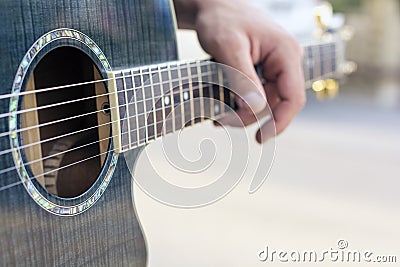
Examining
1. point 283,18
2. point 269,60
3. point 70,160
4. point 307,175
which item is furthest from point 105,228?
point 283,18

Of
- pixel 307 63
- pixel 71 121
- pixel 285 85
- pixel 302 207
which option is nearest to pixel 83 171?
pixel 71 121

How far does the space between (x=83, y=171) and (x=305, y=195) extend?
0.93m

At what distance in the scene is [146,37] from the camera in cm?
52

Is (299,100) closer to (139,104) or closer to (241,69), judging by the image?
(241,69)

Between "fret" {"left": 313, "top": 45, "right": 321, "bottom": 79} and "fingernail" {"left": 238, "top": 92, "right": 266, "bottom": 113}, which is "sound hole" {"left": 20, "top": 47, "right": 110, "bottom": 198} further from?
"fret" {"left": 313, "top": 45, "right": 321, "bottom": 79}

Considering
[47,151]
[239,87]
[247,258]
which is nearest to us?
[47,151]

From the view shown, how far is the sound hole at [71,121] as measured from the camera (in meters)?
0.46

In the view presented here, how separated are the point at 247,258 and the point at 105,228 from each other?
19.5 inches

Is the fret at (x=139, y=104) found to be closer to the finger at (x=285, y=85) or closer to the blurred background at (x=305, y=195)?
the blurred background at (x=305, y=195)

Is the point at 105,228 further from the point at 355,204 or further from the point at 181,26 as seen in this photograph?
the point at 355,204

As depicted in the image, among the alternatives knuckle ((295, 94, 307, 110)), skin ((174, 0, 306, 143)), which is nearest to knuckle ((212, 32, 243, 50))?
skin ((174, 0, 306, 143))

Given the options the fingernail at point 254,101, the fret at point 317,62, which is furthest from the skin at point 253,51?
the fret at point 317,62

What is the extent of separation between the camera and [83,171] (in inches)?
19.0

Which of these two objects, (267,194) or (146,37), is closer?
(146,37)
